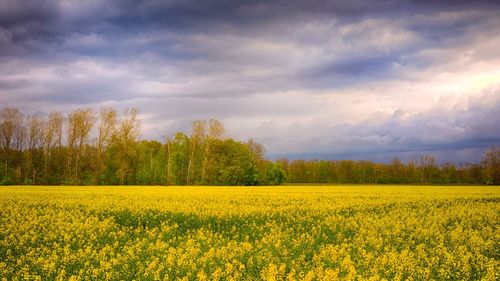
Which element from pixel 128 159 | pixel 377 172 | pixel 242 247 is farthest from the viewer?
pixel 377 172

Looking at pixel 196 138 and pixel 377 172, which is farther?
pixel 377 172

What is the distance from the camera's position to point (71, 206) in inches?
882

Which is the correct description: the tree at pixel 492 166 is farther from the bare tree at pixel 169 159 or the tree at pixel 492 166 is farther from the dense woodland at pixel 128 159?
the bare tree at pixel 169 159

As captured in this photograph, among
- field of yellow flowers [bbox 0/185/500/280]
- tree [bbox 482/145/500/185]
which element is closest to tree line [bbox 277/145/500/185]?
tree [bbox 482/145/500/185]

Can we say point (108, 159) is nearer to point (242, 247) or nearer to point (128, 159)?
point (128, 159)

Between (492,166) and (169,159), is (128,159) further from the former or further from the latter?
(492,166)

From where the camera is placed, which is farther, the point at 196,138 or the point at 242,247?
the point at 196,138

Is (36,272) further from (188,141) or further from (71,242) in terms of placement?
(188,141)

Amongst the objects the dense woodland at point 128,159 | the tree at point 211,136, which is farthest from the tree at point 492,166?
the tree at point 211,136

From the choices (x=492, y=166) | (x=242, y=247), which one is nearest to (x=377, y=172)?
(x=492, y=166)

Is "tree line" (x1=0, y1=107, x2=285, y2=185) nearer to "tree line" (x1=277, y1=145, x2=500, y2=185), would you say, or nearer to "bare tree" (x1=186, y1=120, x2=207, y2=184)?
"bare tree" (x1=186, y1=120, x2=207, y2=184)

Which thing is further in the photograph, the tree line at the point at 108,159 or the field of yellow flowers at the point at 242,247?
the tree line at the point at 108,159

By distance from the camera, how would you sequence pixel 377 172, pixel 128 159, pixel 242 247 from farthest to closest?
pixel 377 172
pixel 128 159
pixel 242 247

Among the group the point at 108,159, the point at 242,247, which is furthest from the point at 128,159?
the point at 242,247
